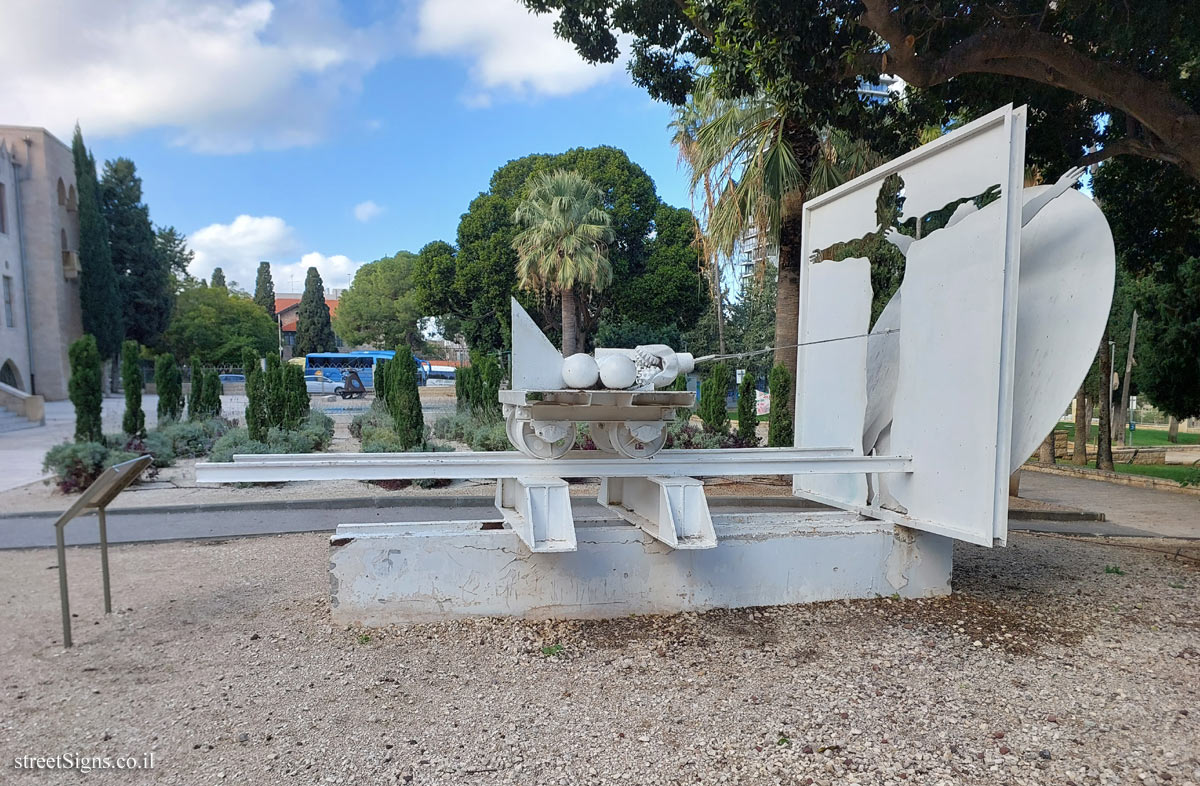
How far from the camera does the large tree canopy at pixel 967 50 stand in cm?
570

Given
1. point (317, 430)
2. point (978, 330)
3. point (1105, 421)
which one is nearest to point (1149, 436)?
point (1105, 421)

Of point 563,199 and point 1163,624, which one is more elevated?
point 563,199

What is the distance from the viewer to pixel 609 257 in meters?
28.4

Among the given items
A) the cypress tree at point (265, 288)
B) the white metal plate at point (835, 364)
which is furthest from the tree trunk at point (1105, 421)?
the cypress tree at point (265, 288)

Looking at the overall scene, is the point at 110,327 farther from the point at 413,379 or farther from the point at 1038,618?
the point at 1038,618

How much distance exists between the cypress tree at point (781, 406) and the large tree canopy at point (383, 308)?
44283 mm

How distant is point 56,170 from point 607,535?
35170 mm

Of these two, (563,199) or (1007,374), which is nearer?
(1007,374)

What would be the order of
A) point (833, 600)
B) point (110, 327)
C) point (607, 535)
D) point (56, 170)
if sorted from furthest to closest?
point (110, 327)
point (56, 170)
point (833, 600)
point (607, 535)

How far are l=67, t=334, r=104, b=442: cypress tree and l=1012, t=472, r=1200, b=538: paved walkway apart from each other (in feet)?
41.1

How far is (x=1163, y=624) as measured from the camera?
434cm

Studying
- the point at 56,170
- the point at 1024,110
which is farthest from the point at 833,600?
the point at 56,170

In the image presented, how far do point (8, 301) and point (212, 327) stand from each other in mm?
16843

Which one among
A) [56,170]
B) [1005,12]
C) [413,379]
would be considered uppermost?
[56,170]
